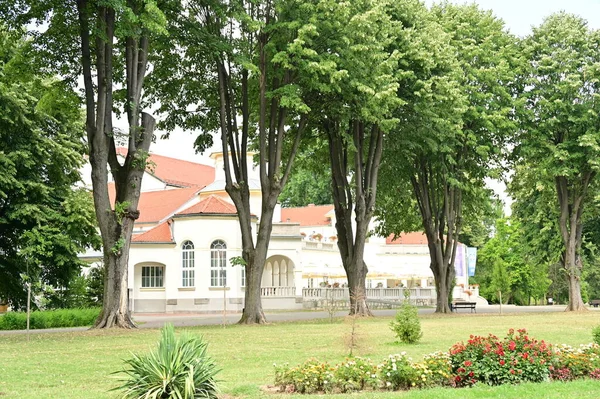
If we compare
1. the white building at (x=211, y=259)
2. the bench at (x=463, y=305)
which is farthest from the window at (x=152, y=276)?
the bench at (x=463, y=305)

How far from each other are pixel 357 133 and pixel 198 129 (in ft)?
23.0

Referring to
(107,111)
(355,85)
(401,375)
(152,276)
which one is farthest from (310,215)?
(401,375)

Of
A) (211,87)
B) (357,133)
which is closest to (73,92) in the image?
(211,87)

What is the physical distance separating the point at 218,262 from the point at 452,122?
23446mm

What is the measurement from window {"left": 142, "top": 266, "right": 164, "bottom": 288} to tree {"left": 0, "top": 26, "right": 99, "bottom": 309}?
1623cm

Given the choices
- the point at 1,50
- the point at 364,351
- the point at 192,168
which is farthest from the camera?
the point at 192,168

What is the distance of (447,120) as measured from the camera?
3400 centimetres

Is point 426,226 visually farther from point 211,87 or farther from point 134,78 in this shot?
point 134,78

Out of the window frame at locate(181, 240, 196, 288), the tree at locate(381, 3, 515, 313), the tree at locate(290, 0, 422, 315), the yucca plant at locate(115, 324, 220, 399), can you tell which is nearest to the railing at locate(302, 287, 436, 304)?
the window frame at locate(181, 240, 196, 288)

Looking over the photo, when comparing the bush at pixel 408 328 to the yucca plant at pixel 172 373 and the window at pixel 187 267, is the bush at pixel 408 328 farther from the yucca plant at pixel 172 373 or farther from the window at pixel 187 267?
the window at pixel 187 267

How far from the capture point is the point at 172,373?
10227 millimetres

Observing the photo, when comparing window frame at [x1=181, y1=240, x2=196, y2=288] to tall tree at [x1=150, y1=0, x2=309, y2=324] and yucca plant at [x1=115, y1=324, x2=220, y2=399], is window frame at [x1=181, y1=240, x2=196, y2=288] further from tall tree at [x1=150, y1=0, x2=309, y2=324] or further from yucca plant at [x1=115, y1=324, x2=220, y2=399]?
yucca plant at [x1=115, y1=324, x2=220, y2=399]

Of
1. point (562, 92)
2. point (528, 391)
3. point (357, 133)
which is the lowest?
point (528, 391)

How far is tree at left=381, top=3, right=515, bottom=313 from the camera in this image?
34406 millimetres
